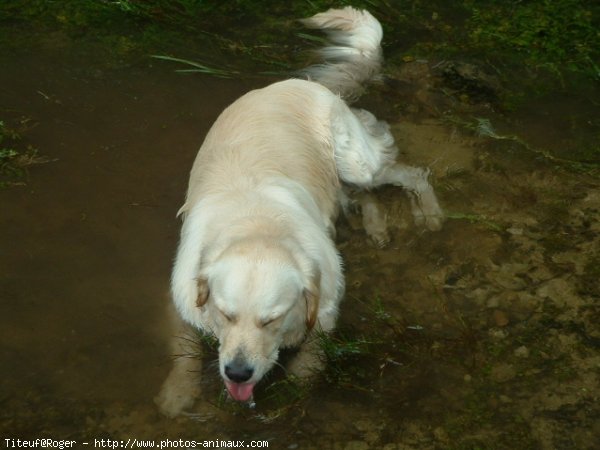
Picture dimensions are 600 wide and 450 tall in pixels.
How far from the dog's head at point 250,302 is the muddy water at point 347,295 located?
1.26 ft

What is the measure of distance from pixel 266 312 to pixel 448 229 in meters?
1.87

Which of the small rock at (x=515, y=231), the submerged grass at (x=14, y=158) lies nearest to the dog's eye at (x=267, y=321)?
the small rock at (x=515, y=231)

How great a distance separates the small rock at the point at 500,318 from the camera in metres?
4.16

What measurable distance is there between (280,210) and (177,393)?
1.07 meters

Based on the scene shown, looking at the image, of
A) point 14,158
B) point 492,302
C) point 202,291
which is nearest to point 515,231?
point 492,302

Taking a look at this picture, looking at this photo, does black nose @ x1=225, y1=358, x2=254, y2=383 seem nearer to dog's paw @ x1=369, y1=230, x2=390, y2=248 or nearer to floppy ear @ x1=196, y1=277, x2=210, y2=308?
floppy ear @ x1=196, y1=277, x2=210, y2=308

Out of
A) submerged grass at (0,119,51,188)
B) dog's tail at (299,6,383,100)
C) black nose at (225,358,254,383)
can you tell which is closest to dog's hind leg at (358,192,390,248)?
dog's tail at (299,6,383,100)

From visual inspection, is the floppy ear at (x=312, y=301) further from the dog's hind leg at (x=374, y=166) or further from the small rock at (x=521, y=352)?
the dog's hind leg at (x=374, y=166)

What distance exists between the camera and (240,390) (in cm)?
352

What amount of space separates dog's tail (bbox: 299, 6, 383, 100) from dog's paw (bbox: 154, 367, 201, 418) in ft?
8.51

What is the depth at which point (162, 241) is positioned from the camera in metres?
4.65

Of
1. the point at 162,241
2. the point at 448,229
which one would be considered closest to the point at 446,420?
the point at 448,229

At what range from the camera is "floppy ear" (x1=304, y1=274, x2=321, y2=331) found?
144 inches

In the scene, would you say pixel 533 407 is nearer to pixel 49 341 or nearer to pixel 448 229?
pixel 448 229
